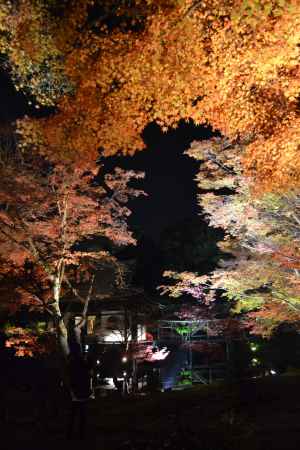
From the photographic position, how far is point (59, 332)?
475 inches

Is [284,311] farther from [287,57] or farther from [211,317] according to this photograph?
[287,57]

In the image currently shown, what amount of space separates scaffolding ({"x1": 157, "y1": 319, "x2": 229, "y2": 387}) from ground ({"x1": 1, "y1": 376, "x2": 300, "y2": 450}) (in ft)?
29.3

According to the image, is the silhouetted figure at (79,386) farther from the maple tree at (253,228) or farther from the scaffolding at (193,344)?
the scaffolding at (193,344)

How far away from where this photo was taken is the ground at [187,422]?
19.2 ft


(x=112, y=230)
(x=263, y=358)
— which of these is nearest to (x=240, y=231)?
(x=112, y=230)

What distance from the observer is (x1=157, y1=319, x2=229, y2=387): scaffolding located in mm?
21203

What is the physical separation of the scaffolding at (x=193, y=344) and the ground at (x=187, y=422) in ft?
29.3

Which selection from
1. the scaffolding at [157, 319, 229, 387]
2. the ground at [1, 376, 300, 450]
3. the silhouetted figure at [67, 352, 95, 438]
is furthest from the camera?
the scaffolding at [157, 319, 229, 387]

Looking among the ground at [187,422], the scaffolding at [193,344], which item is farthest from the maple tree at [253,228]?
the scaffolding at [193,344]

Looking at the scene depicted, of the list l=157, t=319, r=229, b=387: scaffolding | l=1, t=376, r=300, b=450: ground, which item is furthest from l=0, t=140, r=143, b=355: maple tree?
l=157, t=319, r=229, b=387: scaffolding

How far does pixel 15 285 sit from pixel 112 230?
4.82m

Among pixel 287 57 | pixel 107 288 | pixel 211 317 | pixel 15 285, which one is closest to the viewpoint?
pixel 287 57

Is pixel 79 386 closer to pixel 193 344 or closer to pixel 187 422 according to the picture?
pixel 187 422

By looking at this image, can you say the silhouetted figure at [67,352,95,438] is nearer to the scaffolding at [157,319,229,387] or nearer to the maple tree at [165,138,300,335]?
the maple tree at [165,138,300,335]
